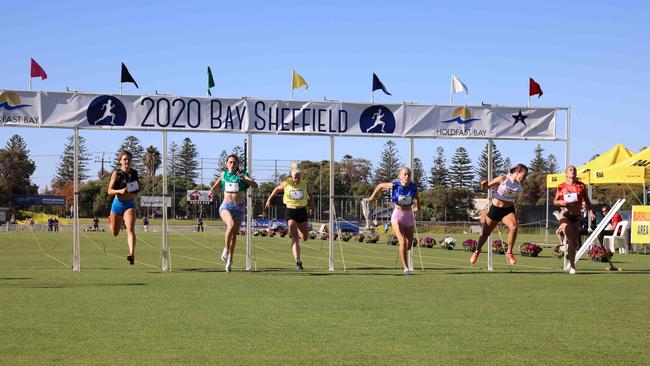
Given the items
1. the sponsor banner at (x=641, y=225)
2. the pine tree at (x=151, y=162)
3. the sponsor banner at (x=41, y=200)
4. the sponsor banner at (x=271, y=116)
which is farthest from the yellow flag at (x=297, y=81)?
the pine tree at (x=151, y=162)

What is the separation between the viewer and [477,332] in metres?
8.15

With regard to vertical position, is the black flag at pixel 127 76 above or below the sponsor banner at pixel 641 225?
above

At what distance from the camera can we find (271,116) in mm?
18062

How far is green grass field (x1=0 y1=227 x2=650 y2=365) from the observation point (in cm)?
681

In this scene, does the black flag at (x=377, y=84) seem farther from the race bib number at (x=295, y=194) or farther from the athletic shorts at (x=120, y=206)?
the athletic shorts at (x=120, y=206)

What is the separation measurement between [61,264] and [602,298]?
13.7 m

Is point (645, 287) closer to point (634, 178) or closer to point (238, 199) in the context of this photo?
point (238, 199)

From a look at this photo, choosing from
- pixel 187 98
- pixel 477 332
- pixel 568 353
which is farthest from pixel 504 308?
pixel 187 98

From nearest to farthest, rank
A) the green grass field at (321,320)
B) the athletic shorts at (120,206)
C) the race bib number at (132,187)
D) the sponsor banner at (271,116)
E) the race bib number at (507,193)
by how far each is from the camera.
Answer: the green grass field at (321,320) < the race bib number at (132,187) < the athletic shorts at (120,206) < the race bib number at (507,193) < the sponsor banner at (271,116)

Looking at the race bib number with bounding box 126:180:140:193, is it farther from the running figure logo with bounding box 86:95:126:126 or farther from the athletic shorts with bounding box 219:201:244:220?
the running figure logo with bounding box 86:95:126:126

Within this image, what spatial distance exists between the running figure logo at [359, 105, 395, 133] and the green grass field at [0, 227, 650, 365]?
178 inches

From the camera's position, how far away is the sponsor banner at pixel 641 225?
28.5 meters

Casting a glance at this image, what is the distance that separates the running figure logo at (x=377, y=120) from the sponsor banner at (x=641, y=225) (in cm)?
1392

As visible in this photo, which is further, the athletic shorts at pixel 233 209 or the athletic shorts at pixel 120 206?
the athletic shorts at pixel 233 209
